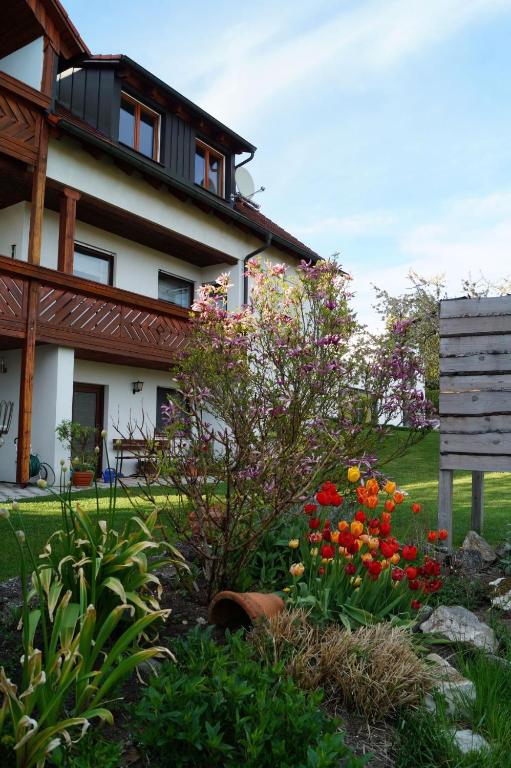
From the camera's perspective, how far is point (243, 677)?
6.84ft

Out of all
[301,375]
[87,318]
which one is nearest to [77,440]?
[87,318]

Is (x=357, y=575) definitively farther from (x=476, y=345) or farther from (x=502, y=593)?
(x=476, y=345)

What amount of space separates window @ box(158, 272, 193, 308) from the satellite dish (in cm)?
385

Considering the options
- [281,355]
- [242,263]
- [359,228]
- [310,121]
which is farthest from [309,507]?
[242,263]

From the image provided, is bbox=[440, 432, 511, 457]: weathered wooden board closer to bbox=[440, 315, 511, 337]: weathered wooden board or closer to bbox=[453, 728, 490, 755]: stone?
bbox=[440, 315, 511, 337]: weathered wooden board

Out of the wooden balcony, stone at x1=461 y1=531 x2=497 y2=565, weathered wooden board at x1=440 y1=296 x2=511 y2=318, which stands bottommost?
stone at x1=461 y1=531 x2=497 y2=565

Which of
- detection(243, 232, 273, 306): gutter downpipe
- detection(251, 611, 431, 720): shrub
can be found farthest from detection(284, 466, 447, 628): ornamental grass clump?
detection(243, 232, 273, 306): gutter downpipe

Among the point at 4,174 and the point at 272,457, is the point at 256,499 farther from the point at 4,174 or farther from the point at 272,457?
the point at 4,174

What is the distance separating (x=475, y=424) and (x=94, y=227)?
10886 mm

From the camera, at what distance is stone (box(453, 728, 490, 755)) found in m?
2.00

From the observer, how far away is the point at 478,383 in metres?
5.13

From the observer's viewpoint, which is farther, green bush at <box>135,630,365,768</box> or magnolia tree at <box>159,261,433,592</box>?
magnolia tree at <box>159,261,433,592</box>

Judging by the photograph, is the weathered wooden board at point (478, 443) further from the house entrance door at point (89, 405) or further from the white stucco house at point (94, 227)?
the house entrance door at point (89, 405)

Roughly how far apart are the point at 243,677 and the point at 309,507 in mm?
1178
